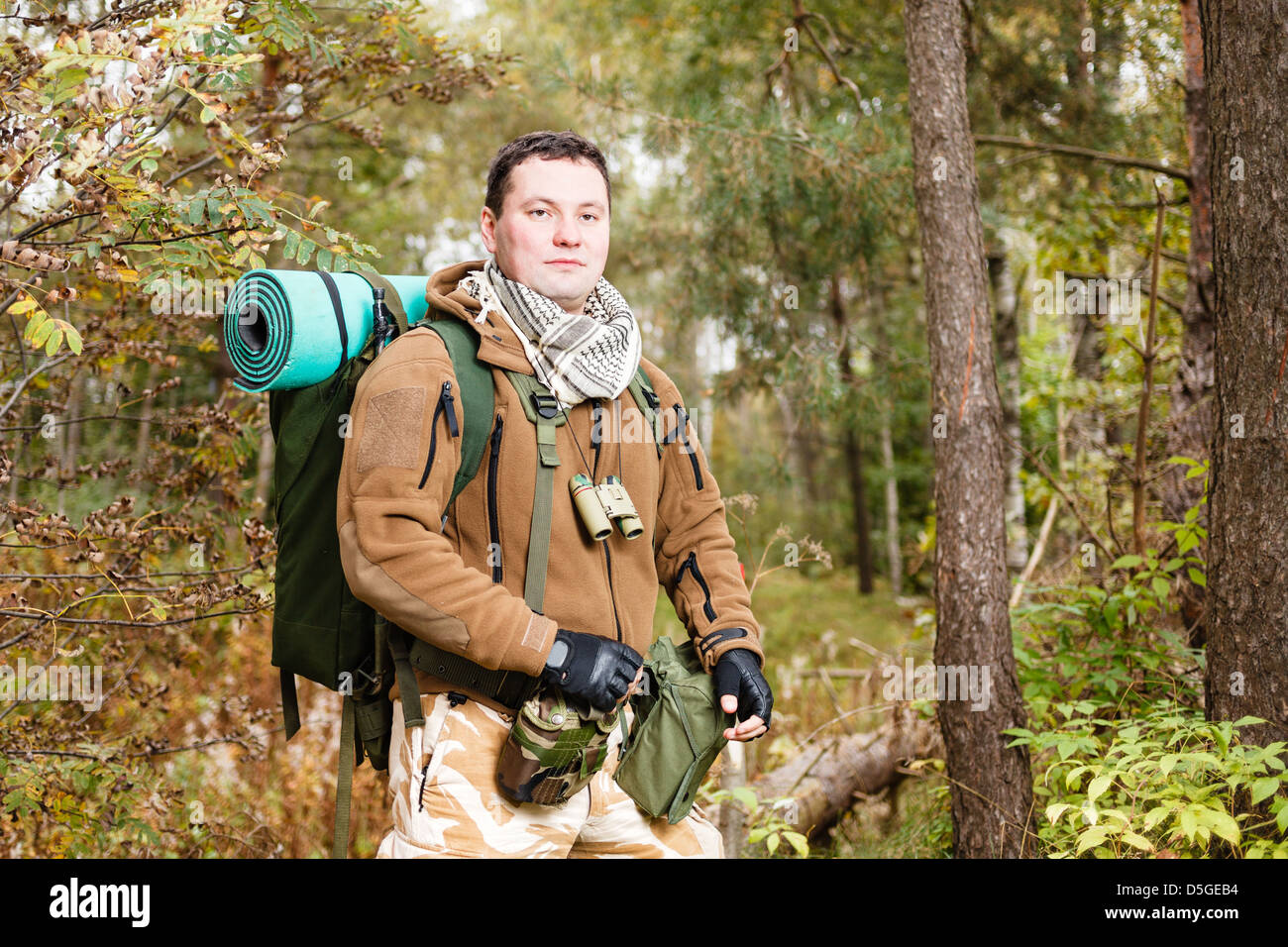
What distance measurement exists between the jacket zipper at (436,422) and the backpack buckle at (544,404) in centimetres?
21

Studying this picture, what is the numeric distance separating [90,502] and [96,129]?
4520 millimetres

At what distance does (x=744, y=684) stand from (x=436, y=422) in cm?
103

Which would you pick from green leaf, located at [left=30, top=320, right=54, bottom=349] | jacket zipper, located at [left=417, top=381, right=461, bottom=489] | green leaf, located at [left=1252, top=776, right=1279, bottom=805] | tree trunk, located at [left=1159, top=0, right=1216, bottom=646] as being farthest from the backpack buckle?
tree trunk, located at [left=1159, top=0, right=1216, bottom=646]

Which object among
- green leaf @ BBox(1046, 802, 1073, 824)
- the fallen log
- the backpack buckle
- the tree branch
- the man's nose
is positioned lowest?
the fallen log

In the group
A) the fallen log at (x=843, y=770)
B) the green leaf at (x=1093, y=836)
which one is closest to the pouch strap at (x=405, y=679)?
the green leaf at (x=1093, y=836)

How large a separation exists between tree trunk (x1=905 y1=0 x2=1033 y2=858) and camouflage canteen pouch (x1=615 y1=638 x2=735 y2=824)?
172 centimetres

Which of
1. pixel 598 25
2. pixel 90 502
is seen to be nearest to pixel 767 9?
pixel 598 25

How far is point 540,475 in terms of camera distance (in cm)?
221

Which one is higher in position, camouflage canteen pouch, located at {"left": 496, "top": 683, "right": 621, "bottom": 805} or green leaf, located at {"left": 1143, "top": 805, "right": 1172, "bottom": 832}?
camouflage canteen pouch, located at {"left": 496, "top": 683, "right": 621, "bottom": 805}

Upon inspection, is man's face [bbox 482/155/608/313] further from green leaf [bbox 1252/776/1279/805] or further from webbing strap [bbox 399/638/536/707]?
green leaf [bbox 1252/776/1279/805]

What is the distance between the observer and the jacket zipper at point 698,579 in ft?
8.29

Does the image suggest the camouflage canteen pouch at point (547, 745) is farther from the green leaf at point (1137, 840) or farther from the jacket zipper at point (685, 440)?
the green leaf at point (1137, 840)

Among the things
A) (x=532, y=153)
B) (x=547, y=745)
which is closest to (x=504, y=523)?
(x=547, y=745)

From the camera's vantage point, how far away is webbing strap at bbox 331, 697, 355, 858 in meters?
2.27
